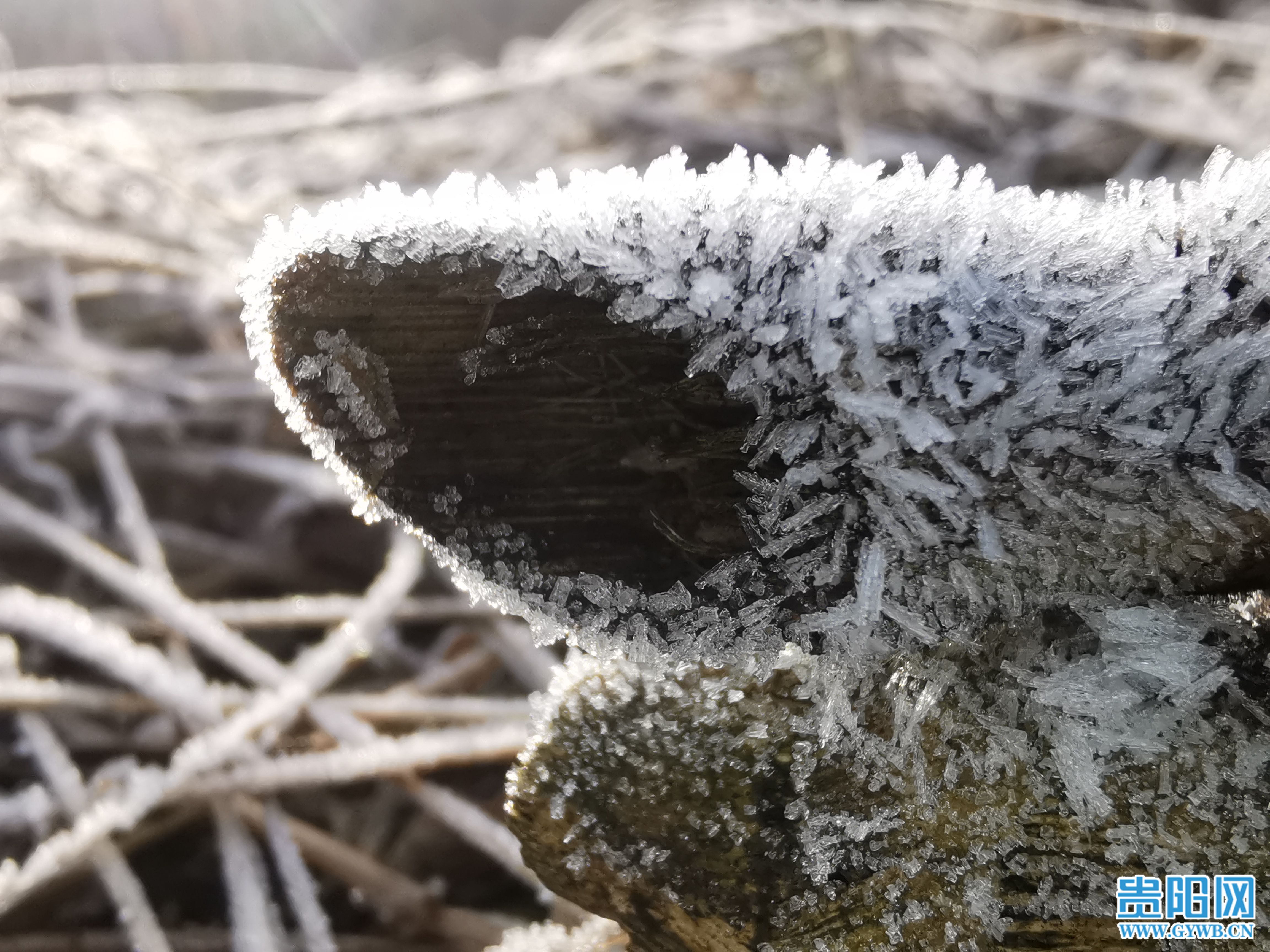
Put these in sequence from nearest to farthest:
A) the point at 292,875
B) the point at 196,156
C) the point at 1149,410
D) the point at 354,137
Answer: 1. the point at 1149,410
2. the point at 292,875
3. the point at 196,156
4. the point at 354,137

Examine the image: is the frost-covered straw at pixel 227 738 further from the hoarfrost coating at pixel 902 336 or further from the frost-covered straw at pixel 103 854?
the hoarfrost coating at pixel 902 336

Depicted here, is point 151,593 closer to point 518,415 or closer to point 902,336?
point 518,415

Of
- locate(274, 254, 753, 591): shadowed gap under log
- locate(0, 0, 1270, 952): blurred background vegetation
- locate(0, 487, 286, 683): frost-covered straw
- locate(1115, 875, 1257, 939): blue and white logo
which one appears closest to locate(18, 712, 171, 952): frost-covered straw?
locate(0, 0, 1270, 952): blurred background vegetation

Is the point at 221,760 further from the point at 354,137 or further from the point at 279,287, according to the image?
the point at 354,137

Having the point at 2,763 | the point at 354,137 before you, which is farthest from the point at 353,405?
the point at 354,137

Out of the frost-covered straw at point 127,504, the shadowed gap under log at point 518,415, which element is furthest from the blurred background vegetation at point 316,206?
the shadowed gap under log at point 518,415

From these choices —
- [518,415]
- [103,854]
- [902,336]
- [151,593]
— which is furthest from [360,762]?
[902,336]

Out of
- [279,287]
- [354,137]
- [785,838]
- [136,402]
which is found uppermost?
[354,137]

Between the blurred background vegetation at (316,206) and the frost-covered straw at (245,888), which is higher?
the blurred background vegetation at (316,206)
